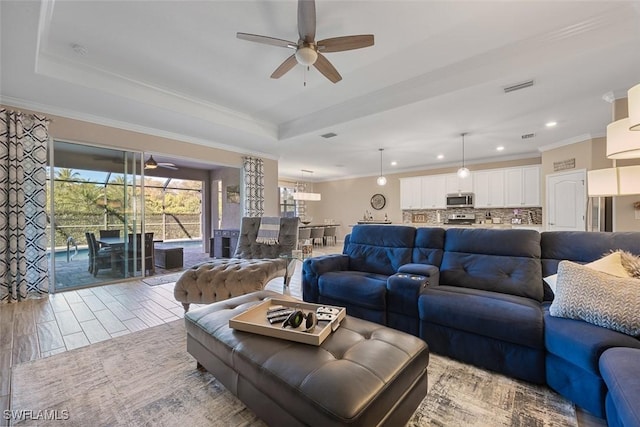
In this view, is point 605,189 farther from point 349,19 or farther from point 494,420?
point 349,19

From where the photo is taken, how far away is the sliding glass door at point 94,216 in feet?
12.6

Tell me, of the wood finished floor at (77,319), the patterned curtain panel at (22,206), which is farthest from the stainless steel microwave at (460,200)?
the patterned curtain panel at (22,206)

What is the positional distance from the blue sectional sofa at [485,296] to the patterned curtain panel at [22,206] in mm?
3646

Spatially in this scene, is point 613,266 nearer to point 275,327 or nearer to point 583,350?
point 583,350

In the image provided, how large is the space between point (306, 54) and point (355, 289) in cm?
211

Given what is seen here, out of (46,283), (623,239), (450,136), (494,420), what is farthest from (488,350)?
(46,283)

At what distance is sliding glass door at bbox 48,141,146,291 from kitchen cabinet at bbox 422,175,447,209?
7135 millimetres

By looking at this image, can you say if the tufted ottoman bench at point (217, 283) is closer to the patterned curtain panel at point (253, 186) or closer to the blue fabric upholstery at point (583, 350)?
the blue fabric upholstery at point (583, 350)

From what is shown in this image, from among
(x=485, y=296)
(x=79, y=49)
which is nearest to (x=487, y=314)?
(x=485, y=296)

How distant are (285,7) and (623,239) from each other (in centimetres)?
318

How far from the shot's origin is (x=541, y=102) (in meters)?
3.58

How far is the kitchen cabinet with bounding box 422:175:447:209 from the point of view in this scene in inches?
303

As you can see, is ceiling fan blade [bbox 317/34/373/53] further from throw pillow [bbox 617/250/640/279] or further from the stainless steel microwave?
the stainless steel microwave

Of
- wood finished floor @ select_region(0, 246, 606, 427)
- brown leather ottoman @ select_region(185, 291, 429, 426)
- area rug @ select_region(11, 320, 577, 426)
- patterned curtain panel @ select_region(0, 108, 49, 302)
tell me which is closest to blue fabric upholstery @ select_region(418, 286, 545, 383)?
area rug @ select_region(11, 320, 577, 426)
